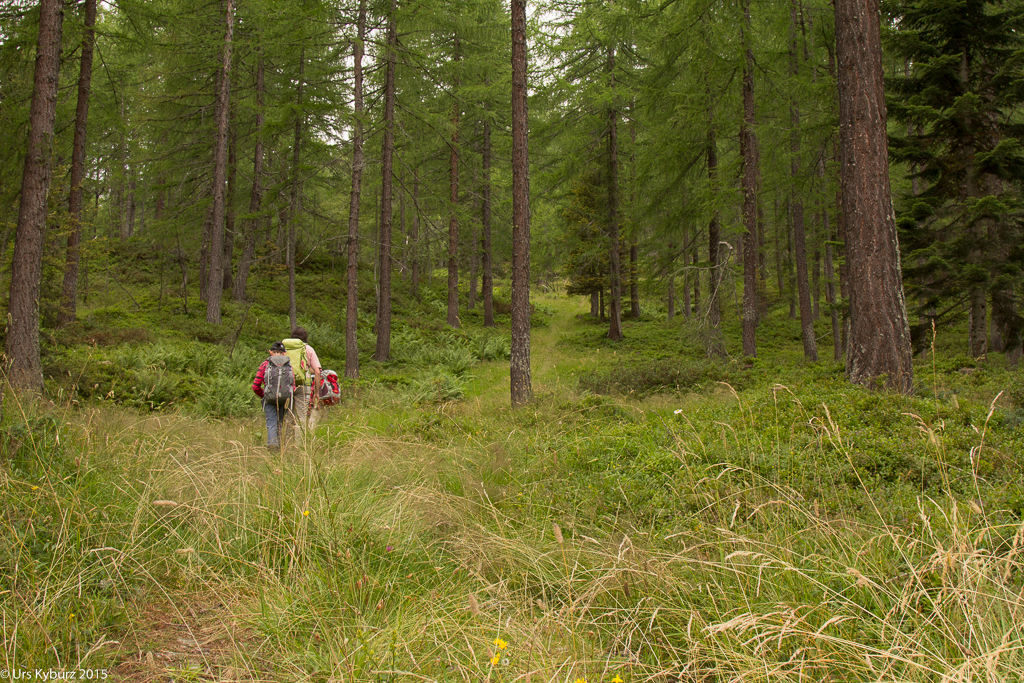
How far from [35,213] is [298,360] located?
16.7 feet

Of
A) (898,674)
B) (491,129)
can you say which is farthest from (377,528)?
(491,129)

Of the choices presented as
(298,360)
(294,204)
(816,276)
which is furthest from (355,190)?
(816,276)

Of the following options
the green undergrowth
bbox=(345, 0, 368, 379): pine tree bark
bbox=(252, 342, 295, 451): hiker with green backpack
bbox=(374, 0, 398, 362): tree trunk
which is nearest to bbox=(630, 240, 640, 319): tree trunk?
bbox=(374, 0, 398, 362): tree trunk

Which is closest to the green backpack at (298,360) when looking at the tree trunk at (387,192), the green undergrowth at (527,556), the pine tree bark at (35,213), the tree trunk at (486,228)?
the green undergrowth at (527,556)

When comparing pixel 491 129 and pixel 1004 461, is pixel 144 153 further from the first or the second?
pixel 1004 461

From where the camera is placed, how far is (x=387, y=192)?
15.6 meters

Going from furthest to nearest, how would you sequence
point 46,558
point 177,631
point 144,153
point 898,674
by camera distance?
1. point 144,153
2. point 46,558
3. point 177,631
4. point 898,674

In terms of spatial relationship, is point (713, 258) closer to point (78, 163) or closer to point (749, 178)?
point (749, 178)

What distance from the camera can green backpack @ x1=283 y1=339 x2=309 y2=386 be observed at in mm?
6828

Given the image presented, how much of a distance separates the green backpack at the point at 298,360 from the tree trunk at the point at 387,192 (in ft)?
29.8

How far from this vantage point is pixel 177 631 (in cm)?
278

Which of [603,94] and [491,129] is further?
[491,129]

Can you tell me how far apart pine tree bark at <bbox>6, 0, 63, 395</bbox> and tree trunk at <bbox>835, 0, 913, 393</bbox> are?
1147cm

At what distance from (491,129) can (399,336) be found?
11.3 metres
